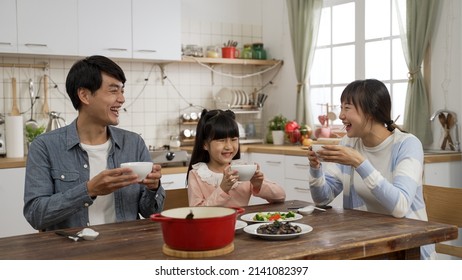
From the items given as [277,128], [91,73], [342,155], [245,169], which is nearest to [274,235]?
[245,169]

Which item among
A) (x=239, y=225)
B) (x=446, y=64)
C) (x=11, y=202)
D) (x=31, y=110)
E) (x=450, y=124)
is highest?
(x=446, y=64)

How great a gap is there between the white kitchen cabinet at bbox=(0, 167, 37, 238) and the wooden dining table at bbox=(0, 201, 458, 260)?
6.83 ft

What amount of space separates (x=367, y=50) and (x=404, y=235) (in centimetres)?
303

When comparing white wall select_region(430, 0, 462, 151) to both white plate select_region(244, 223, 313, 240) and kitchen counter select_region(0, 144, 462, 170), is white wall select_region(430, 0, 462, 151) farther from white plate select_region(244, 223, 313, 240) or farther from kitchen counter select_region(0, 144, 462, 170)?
white plate select_region(244, 223, 313, 240)

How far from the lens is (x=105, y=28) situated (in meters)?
4.32

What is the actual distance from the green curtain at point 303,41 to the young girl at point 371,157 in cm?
256

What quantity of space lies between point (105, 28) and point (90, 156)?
2.25m

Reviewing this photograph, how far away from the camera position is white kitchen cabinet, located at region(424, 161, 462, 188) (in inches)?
145

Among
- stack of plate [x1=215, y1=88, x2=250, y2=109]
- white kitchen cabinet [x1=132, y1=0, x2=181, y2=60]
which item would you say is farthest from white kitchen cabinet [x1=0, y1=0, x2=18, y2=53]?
stack of plate [x1=215, y1=88, x2=250, y2=109]

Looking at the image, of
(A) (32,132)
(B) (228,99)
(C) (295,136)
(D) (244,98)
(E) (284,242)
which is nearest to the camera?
(E) (284,242)

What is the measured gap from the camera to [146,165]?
185 cm

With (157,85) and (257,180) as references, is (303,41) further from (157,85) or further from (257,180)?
(257,180)

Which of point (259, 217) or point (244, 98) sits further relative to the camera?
point (244, 98)

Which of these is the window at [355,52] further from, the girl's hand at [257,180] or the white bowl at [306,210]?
the white bowl at [306,210]
